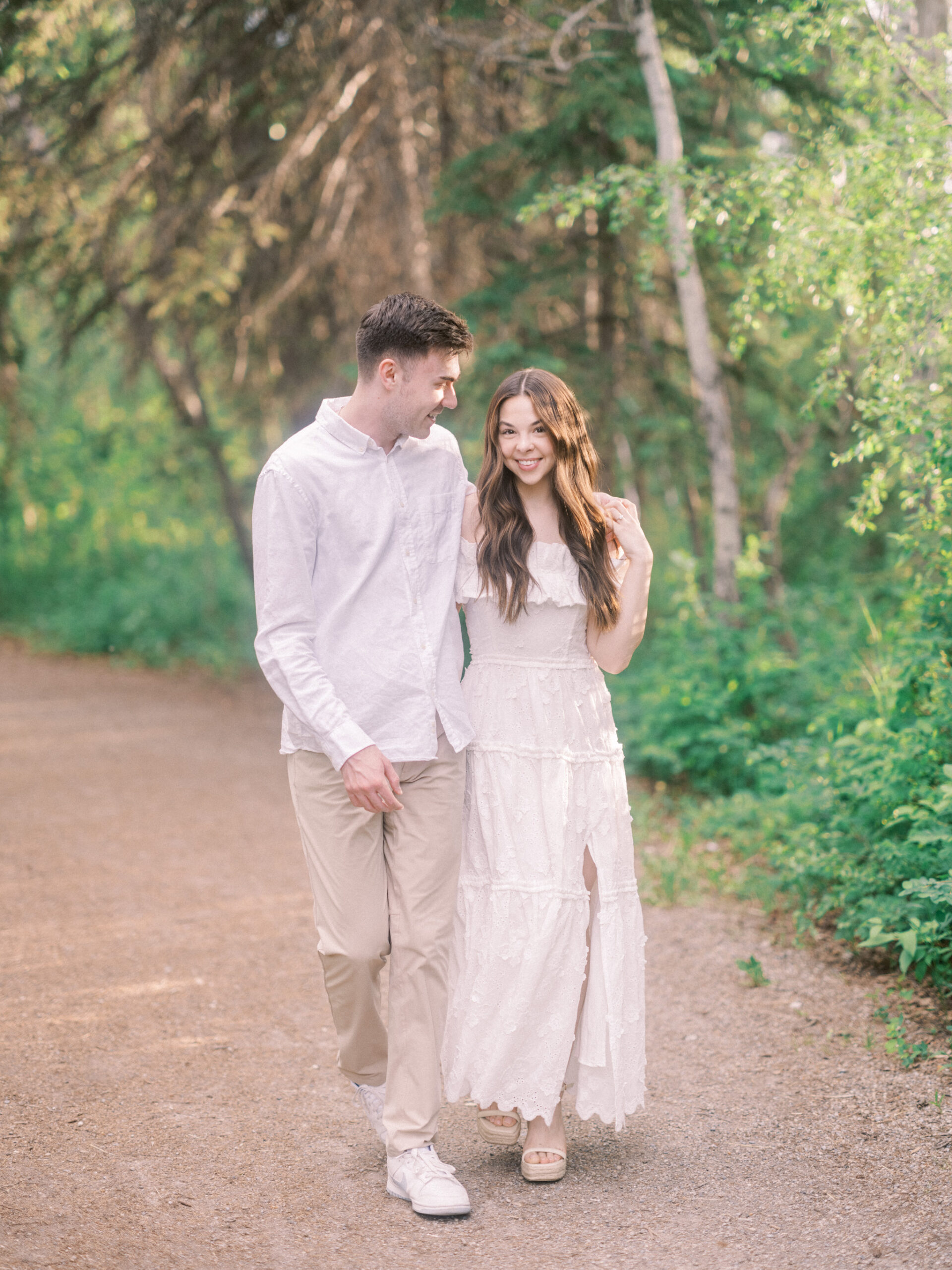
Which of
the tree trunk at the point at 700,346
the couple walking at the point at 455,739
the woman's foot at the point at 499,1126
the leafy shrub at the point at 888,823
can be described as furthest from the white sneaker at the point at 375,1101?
the tree trunk at the point at 700,346

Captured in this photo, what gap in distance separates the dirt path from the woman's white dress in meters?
0.33

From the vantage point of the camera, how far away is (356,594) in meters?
3.05

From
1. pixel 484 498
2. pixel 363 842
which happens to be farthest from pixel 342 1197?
pixel 484 498

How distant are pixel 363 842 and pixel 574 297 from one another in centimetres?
697

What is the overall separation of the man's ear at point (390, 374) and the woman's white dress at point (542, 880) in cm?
50

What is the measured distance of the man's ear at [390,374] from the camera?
306cm

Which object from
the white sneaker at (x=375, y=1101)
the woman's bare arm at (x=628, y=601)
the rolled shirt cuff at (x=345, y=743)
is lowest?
the white sneaker at (x=375, y=1101)

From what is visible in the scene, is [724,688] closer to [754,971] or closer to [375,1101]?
[754,971]

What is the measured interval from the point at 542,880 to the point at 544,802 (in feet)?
0.68

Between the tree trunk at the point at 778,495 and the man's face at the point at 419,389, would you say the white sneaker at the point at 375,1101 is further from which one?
the tree trunk at the point at 778,495

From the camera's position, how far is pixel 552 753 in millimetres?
3193

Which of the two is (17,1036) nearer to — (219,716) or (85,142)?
(219,716)

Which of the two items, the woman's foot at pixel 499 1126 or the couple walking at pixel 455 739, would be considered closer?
the couple walking at pixel 455 739

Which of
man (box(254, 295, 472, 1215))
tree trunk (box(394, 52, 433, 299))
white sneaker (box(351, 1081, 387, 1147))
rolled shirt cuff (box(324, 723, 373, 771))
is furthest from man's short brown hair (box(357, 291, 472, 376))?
tree trunk (box(394, 52, 433, 299))
